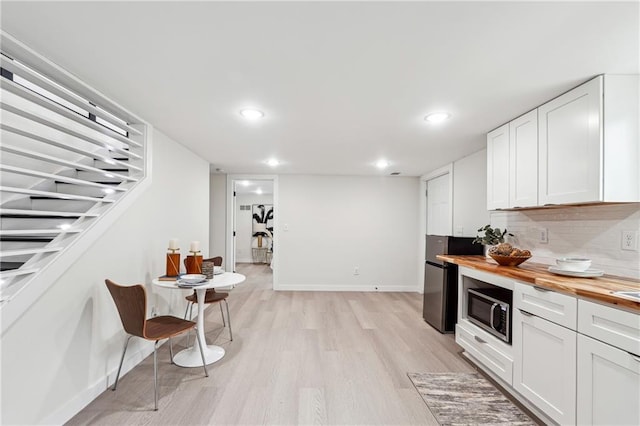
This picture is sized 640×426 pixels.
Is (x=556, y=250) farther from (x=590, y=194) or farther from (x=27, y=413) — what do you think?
(x=27, y=413)

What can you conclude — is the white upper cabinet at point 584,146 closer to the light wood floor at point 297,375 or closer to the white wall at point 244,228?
the light wood floor at point 297,375

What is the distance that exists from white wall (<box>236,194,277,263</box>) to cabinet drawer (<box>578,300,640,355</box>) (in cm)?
788

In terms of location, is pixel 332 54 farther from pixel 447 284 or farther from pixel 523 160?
pixel 447 284

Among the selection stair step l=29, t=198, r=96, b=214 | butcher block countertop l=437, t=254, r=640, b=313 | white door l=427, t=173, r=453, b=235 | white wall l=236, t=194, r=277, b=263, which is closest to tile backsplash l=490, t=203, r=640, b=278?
butcher block countertop l=437, t=254, r=640, b=313

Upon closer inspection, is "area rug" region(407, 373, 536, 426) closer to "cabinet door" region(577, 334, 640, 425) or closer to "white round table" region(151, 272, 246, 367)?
"cabinet door" region(577, 334, 640, 425)

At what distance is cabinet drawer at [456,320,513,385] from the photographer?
211 cm

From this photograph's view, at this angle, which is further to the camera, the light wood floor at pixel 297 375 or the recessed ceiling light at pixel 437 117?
the recessed ceiling light at pixel 437 117

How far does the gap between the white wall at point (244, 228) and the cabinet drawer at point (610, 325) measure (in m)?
7.88

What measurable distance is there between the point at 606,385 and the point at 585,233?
116cm

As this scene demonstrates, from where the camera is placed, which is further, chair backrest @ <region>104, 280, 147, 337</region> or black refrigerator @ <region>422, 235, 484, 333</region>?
black refrigerator @ <region>422, 235, 484, 333</region>

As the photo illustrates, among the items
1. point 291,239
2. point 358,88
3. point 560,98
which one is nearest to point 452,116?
point 560,98

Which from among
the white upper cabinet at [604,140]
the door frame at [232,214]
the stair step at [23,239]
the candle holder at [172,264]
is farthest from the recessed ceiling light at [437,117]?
the door frame at [232,214]

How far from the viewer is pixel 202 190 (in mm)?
4070

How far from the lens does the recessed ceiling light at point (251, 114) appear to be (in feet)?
7.56
